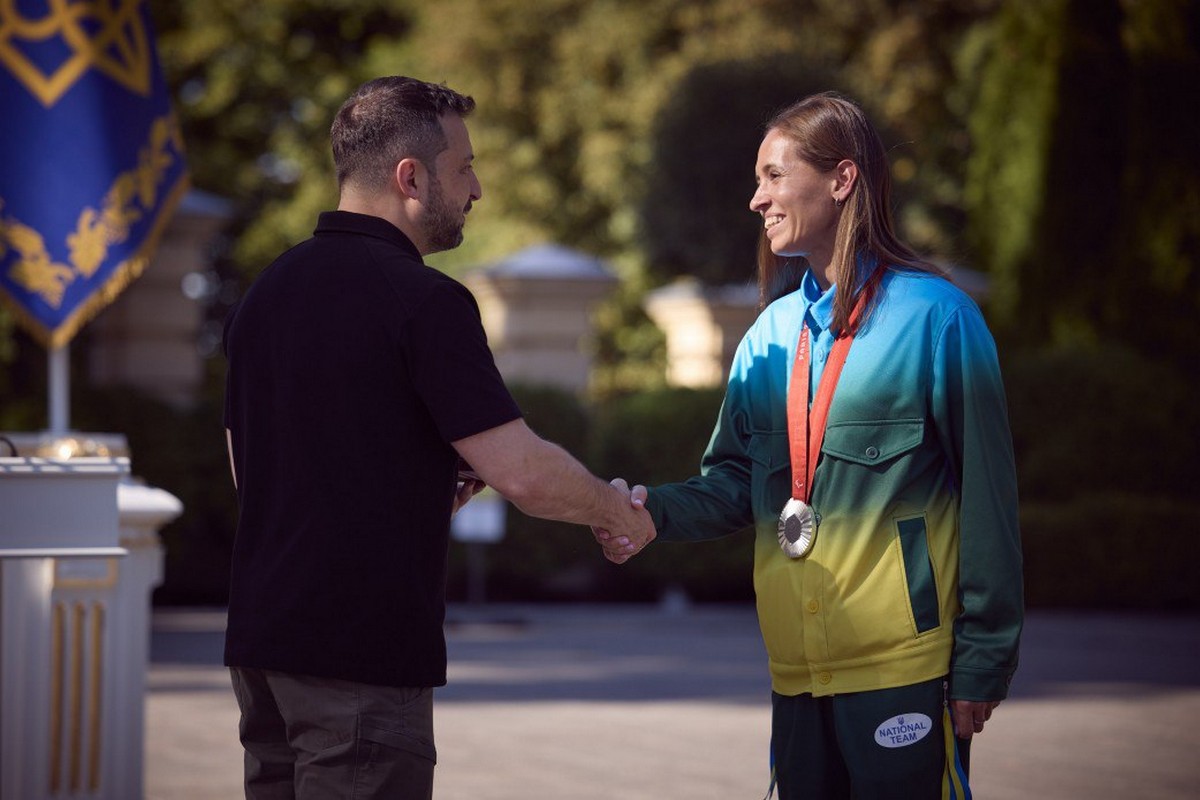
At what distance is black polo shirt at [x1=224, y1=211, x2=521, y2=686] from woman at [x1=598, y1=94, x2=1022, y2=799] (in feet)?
2.23

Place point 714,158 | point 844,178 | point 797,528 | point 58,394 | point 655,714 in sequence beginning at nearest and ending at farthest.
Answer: point 797,528 → point 844,178 → point 58,394 → point 655,714 → point 714,158

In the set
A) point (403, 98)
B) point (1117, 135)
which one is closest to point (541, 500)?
point (403, 98)

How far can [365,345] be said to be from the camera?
3104 mm

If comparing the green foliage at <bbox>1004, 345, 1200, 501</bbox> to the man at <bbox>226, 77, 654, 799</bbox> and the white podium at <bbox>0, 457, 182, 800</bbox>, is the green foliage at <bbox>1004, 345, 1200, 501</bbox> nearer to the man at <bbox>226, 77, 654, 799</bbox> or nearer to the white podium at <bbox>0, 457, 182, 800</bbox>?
the white podium at <bbox>0, 457, 182, 800</bbox>

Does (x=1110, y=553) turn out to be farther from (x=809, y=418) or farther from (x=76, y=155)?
(x=809, y=418)

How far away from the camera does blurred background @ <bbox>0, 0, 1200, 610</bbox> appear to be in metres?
16.8

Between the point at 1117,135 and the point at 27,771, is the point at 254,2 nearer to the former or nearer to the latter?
the point at 1117,135

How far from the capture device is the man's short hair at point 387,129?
129 inches

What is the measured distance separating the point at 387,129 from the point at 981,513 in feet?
4.42

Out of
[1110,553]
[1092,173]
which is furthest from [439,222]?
[1092,173]

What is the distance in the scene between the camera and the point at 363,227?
10.7ft

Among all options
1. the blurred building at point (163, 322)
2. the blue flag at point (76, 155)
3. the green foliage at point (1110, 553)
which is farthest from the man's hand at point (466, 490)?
the green foliage at point (1110, 553)

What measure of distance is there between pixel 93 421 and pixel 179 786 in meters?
9.12

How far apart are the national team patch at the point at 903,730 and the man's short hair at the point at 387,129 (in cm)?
138
